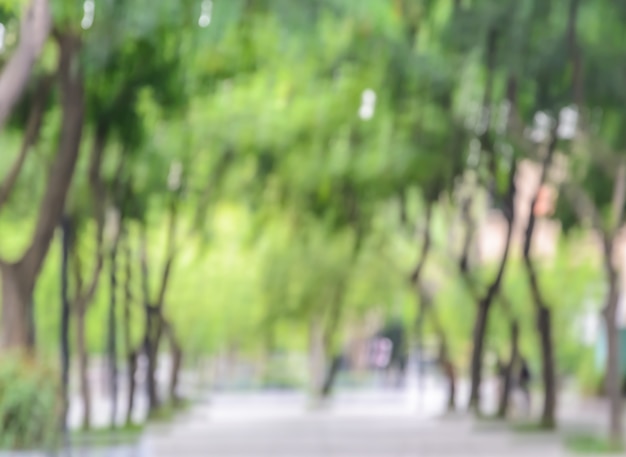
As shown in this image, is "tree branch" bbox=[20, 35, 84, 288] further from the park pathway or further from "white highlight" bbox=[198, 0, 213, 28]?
the park pathway

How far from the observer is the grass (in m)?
17.3

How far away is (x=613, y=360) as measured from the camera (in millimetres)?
17750

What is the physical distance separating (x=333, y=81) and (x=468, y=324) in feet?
62.9

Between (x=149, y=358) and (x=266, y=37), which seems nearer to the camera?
(x=266, y=37)

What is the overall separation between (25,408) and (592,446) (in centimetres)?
976

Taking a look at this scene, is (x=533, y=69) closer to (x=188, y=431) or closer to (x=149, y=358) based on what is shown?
(x=188, y=431)

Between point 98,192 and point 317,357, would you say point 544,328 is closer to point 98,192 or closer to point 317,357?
point 98,192

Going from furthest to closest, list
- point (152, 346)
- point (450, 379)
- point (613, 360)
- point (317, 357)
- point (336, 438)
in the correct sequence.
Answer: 1. point (317, 357)
2. point (450, 379)
3. point (152, 346)
4. point (336, 438)
5. point (613, 360)

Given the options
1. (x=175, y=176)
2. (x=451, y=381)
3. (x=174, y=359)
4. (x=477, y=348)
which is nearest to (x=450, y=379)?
(x=451, y=381)

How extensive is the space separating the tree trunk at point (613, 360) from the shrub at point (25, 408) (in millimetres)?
9162

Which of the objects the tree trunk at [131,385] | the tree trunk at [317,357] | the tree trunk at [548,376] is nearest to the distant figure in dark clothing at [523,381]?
the tree trunk at [317,357]

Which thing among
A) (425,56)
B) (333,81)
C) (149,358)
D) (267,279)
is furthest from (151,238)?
(425,56)

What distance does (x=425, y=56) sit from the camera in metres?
18.1

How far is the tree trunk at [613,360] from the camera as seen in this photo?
1769 cm
